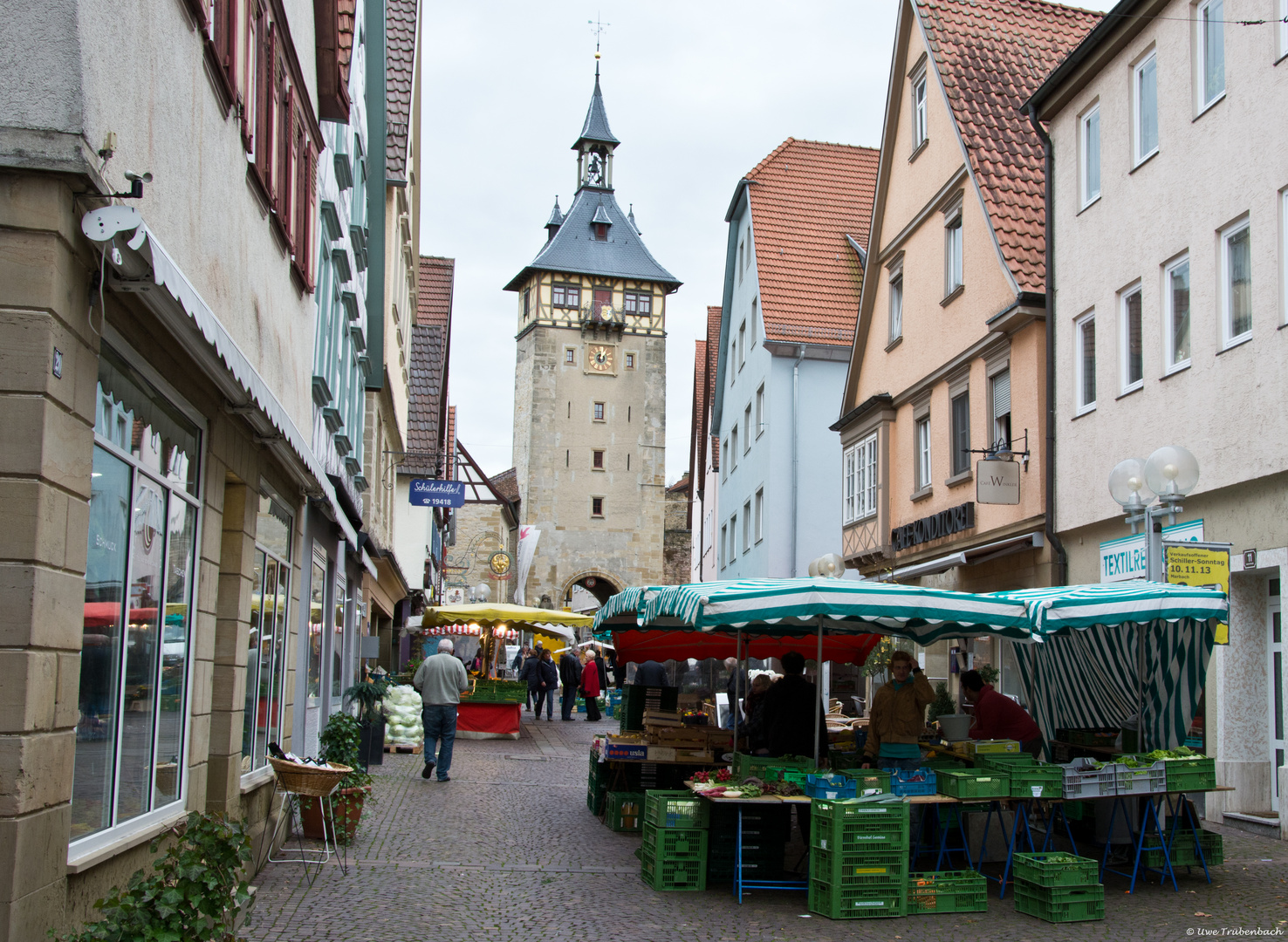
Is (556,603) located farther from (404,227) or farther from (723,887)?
(723,887)

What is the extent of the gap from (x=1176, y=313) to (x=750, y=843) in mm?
7586

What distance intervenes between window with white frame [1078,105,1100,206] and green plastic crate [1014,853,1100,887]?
930cm

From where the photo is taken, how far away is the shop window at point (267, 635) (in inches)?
364

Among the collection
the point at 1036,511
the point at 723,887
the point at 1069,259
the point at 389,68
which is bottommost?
the point at 723,887

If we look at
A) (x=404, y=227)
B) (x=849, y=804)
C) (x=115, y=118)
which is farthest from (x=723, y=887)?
(x=404, y=227)

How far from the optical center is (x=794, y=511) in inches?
1156

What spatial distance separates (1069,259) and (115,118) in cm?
1280

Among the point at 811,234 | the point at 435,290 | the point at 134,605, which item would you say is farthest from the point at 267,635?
the point at 435,290

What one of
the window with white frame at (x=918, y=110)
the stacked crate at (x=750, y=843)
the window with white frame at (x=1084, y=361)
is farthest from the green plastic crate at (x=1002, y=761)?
the window with white frame at (x=918, y=110)

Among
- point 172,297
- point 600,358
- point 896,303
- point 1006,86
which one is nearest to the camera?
point 172,297

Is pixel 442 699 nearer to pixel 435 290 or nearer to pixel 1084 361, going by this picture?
pixel 1084 361

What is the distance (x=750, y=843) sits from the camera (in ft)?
29.2

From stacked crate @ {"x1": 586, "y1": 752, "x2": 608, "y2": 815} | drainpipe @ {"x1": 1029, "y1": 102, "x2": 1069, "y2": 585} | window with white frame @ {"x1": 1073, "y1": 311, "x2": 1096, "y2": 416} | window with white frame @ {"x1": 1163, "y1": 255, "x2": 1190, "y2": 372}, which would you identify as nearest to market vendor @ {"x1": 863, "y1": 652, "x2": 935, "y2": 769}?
stacked crate @ {"x1": 586, "y1": 752, "x2": 608, "y2": 815}

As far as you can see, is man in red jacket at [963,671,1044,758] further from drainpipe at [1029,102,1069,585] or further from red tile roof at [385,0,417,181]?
red tile roof at [385,0,417,181]
